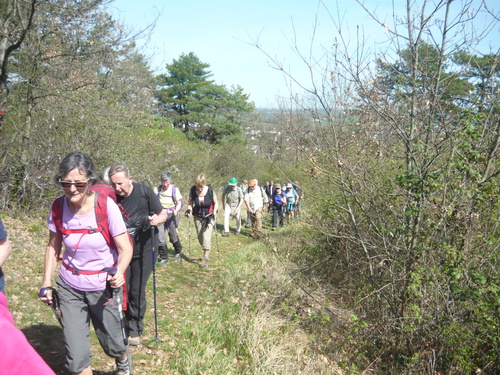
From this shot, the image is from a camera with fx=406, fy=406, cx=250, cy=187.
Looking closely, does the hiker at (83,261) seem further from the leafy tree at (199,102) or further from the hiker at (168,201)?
the leafy tree at (199,102)

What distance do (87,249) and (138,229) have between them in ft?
4.82

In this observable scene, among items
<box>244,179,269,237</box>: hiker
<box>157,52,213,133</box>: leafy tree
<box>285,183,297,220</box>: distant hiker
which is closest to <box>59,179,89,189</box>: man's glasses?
<box>244,179,269,237</box>: hiker

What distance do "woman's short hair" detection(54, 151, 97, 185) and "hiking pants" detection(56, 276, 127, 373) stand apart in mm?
871

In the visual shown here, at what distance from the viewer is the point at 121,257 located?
3.18 m

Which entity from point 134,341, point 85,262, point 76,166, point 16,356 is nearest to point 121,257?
point 85,262

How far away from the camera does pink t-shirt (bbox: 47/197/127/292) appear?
304cm

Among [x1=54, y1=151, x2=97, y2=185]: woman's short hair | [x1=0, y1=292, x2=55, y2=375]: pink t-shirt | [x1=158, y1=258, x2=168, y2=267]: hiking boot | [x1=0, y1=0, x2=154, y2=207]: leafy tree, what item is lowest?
[x1=158, y1=258, x2=168, y2=267]: hiking boot

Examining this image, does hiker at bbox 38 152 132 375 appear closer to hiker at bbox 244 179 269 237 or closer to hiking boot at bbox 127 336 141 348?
hiking boot at bbox 127 336 141 348

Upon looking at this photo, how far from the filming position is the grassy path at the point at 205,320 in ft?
15.3

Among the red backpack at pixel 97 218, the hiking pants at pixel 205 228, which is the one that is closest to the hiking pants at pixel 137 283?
the red backpack at pixel 97 218

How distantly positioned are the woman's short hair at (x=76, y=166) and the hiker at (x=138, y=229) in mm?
1347

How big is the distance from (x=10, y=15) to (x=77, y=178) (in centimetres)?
760

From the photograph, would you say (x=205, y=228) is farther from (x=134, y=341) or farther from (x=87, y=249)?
(x=87, y=249)

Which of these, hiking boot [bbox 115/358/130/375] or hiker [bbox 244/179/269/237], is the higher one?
hiker [bbox 244/179/269/237]
